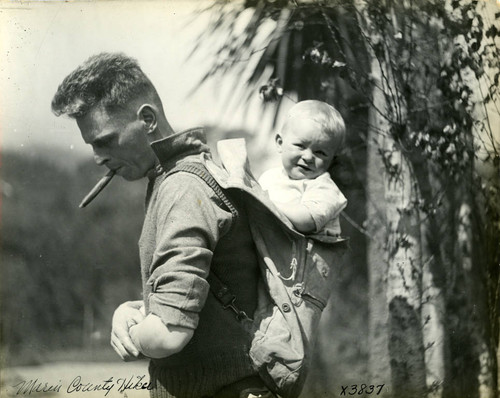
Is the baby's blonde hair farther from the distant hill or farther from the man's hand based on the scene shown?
the man's hand

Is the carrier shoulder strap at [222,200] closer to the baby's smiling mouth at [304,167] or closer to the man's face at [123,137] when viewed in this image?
the man's face at [123,137]

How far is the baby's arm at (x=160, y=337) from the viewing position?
12.6ft

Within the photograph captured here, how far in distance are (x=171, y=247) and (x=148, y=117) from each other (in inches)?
29.5

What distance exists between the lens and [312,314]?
422 cm

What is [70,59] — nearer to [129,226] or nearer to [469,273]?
[129,226]

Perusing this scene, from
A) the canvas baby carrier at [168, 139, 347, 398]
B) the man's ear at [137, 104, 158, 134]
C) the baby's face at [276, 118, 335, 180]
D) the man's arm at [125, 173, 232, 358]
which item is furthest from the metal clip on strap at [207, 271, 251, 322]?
the man's ear at [137, 104, 158, 134]

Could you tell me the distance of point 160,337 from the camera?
12.6 ft

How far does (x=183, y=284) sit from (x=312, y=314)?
0.78 m

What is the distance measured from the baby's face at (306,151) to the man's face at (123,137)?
0.69 metres

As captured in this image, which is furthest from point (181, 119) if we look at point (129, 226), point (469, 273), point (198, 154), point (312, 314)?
point (469, 273)

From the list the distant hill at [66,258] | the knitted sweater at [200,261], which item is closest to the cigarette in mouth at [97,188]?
the distant hill at [66,258]

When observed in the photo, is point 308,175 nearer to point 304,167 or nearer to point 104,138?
point 304,167

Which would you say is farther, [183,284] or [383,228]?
[383,228]

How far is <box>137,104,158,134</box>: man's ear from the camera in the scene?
4.20 meters
